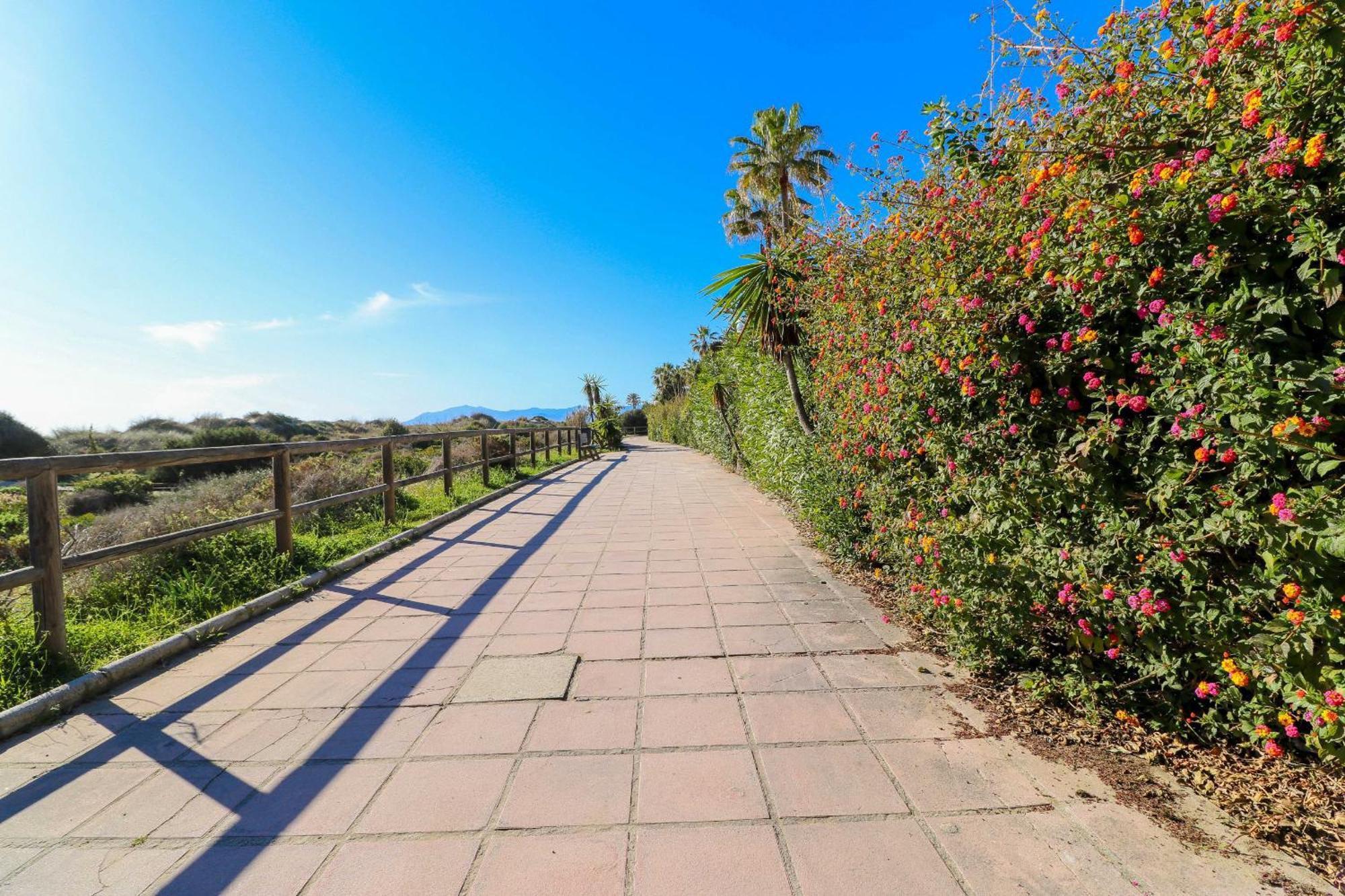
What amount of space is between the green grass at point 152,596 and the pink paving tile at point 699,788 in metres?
2.76

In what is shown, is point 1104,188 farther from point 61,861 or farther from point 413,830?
point 61,861

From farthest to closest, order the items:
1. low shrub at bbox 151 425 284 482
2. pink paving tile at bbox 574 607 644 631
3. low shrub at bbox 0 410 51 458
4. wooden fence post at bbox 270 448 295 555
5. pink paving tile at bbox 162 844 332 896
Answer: low shrub at bbox 0 410 51 458 → low shrub at bbox 151 425 284 482 → wooden fence post at bbox 270 448 295 555 → pink paving tile at bbox 574 607 644 631 → pink paving tile at bbox 162 844 332 896

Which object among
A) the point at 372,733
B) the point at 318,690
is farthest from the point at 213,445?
the point at 372,733

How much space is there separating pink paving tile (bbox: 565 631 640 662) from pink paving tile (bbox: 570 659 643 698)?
7 cm

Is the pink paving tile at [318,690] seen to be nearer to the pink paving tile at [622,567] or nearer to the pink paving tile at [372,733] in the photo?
the pink paving tile at [372,733]

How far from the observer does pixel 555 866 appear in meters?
1.61

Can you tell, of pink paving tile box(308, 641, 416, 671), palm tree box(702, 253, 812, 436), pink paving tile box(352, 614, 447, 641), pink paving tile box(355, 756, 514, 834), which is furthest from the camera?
palm tree box(702, 253, 812, 436)

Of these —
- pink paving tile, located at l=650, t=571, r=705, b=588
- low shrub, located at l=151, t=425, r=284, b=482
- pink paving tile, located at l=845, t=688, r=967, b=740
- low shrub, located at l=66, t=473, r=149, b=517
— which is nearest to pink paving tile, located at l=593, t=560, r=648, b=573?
pink paving tile, located at l=650, t=571, r=705, b=588

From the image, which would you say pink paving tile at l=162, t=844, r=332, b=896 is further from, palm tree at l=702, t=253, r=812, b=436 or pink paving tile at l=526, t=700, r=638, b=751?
palm tree at l=702, t=253, r=812, b=436

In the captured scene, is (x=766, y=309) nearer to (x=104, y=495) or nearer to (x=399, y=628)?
(x=399, y=628)

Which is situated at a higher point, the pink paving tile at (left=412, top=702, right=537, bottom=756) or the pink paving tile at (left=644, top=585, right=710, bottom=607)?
the pink paving tile at (left=644, top=585, right=710, bottom=607)

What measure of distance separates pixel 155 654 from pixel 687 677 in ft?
9.03

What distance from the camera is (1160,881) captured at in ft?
4.90

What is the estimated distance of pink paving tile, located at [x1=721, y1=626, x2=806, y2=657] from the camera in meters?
3.04
